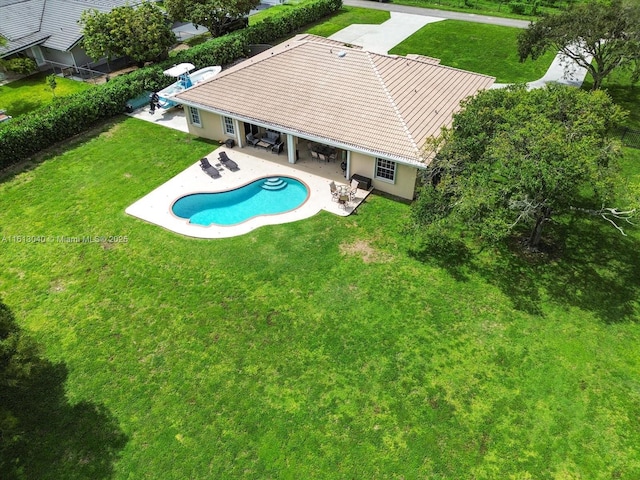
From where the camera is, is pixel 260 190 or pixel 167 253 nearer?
pixel 167 253

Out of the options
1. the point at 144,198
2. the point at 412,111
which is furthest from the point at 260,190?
the point at 412,111

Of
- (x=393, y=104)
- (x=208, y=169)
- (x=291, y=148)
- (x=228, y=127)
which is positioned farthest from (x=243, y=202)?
(x=393, y=104)

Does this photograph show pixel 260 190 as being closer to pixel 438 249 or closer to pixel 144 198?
pixel 144 198

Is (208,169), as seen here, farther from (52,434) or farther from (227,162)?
(52,434)

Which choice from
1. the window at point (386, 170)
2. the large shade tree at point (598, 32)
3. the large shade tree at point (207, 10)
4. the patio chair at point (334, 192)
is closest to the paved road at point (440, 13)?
the large shade tree at point (598, 32)

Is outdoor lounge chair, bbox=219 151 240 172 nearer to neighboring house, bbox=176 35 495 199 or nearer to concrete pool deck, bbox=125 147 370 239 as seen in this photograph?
concrete pool deck, bbox=125 147 370 239

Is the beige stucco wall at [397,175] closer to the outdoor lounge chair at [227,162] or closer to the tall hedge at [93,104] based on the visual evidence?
the outdoor lounge chair at [227,162]
